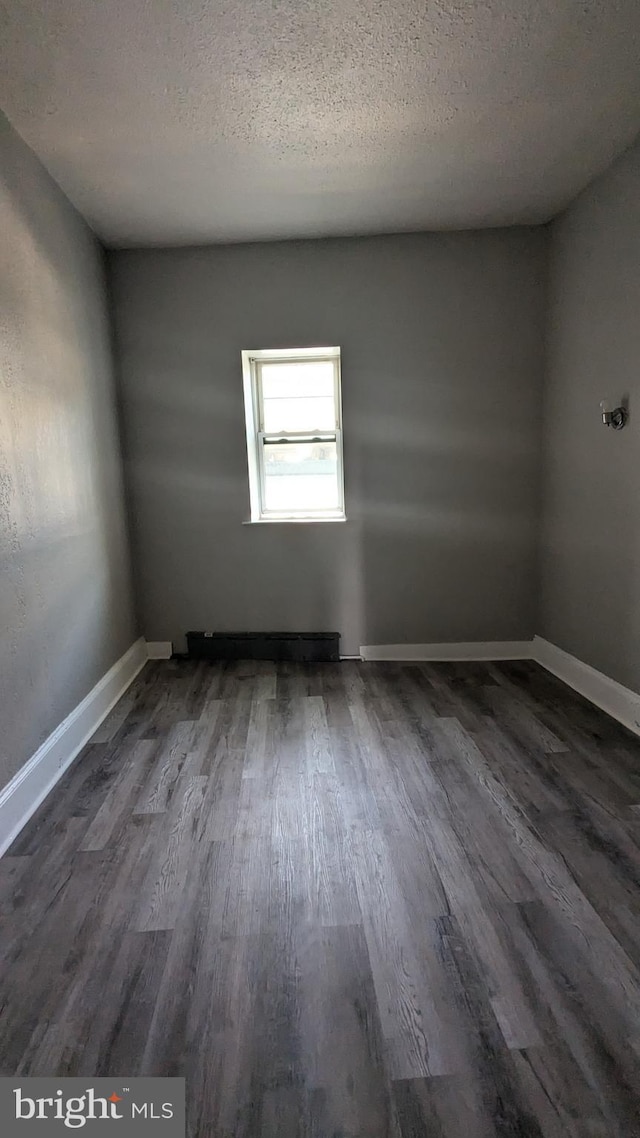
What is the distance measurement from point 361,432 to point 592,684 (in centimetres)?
198

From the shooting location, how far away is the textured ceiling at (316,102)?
1.81 metres

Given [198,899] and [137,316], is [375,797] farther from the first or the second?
[137,316]

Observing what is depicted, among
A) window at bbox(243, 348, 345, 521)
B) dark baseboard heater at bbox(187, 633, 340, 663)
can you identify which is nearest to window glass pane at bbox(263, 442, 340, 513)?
window at bbox(243, 348, 345, 521)

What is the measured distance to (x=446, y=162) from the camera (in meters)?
2.69

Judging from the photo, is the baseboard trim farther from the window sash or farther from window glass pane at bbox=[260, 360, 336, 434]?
window glass pane at bbox=[260, 360, 336, 434]

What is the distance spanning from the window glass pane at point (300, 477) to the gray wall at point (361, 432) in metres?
0.18

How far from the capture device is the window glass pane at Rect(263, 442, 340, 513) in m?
3.86

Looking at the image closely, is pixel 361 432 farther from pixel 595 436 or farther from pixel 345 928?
pixel 345 928

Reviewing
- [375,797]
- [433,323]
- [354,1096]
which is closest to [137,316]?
[433,323]

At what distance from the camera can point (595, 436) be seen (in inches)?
121

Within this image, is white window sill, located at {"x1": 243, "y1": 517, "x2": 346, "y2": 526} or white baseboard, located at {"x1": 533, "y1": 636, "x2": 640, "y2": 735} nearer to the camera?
white baseboard, located at {"x1": 533, "y1": 636, "x2": 640, "y2": 735}

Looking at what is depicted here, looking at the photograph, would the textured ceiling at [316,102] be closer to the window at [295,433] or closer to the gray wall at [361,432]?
the gray wall at [361,432]

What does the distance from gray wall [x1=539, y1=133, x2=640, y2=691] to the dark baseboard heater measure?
1.44 metres

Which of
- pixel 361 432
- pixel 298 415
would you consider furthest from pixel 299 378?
pixel 361 432
